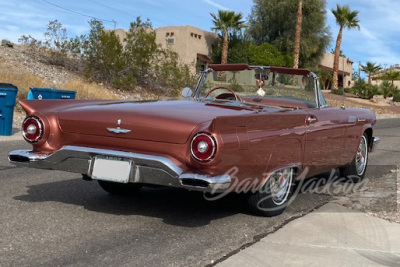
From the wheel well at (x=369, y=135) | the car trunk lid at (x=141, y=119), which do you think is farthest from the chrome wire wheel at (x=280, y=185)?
the wheel well at (x=369, y=135)

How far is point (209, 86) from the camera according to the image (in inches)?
245

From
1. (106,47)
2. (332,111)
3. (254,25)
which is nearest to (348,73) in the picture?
(254,25)

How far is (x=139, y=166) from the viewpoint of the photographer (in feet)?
13.6

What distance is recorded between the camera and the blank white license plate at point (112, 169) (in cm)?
416

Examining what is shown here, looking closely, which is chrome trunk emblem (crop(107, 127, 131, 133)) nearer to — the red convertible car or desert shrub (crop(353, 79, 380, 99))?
the red convertible car

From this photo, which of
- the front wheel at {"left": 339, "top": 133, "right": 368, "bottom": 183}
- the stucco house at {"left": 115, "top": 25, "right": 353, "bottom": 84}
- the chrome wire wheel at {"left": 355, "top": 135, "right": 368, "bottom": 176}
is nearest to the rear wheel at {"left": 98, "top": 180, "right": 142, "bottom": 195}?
the front wheel at {"left": 339, "top": 133, "right": 368, "bottom": 183}

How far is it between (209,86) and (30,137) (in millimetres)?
2357

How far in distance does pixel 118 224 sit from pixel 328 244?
176cm

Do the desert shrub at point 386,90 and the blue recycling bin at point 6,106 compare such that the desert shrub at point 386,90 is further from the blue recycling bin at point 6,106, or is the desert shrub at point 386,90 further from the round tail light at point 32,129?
the round tail light at point 32,129

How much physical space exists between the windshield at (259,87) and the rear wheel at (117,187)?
52.7 inches

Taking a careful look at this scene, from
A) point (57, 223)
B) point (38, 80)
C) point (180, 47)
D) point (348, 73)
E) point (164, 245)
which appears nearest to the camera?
point (164, 245)

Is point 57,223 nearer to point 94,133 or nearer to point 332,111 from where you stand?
point 94,133

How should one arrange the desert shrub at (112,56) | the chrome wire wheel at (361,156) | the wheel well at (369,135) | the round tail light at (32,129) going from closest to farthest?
the round tail light at (32,129), the chrome wire wheel at (361,156), the wheel well at (369,135), the desert shrub at (112,56)

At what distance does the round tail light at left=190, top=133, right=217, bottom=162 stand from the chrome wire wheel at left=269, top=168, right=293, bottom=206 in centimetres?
100
